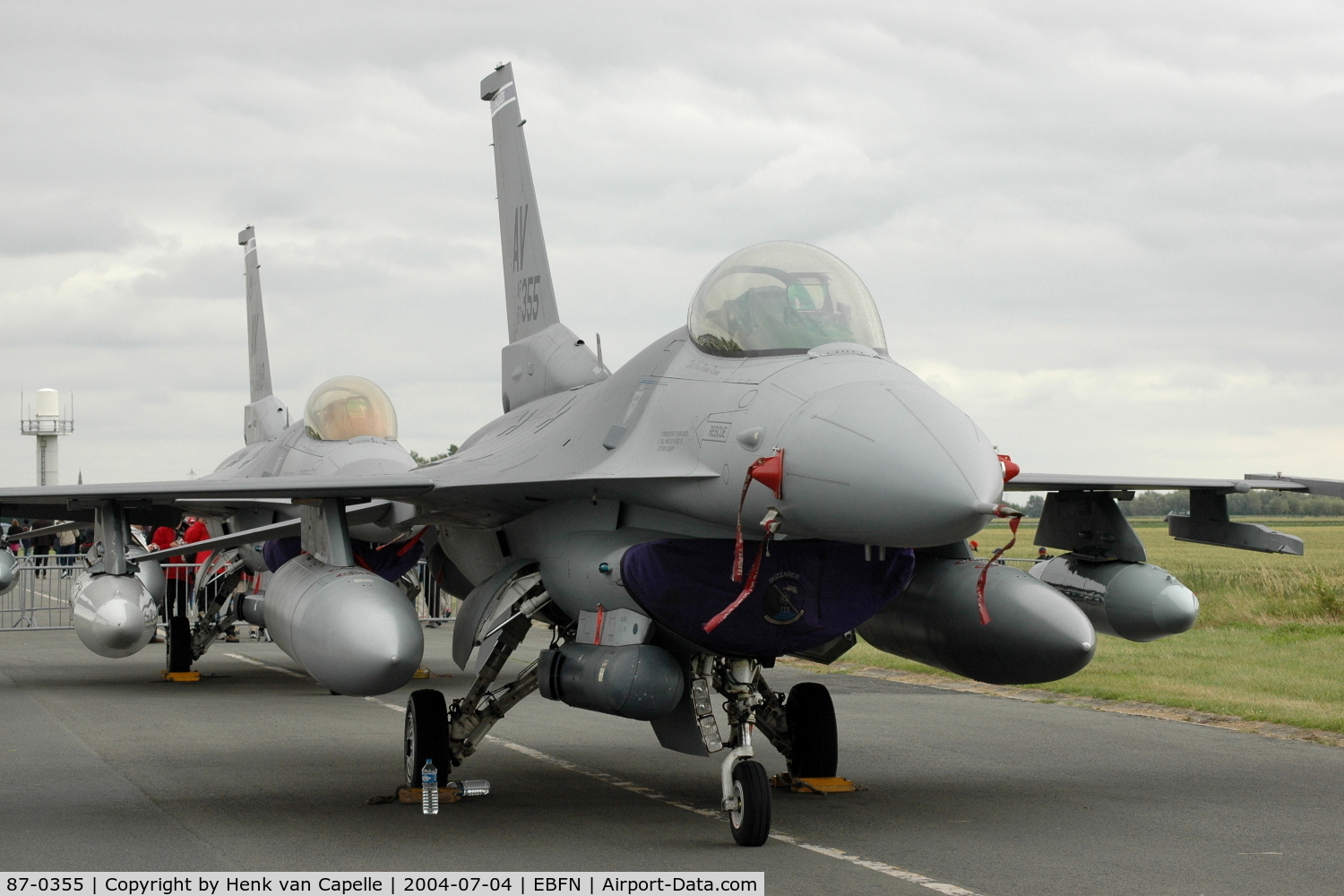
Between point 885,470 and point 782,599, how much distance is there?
4.49 feet

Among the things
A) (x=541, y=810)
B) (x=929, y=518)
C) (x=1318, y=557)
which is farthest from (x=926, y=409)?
(x=1318, y=557)

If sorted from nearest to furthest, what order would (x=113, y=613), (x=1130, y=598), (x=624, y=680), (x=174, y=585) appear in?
(x=624, y=680), (x=113, y=613), (x=1130, y=598), (x=174, y=585)

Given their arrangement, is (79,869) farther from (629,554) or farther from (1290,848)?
(1290,848)

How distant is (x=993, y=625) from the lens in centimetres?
856

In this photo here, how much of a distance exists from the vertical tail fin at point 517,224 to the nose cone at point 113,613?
153 inches

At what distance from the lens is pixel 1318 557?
46.5 metres

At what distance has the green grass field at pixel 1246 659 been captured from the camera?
46.8 ft

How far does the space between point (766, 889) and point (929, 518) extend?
6.24 ft

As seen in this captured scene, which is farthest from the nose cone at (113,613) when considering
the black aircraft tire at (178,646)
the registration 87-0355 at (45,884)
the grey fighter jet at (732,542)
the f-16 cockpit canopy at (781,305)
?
the black aircraft tire at (178,646)

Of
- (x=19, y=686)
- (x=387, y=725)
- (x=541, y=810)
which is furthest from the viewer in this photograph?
(x=19, y=686)

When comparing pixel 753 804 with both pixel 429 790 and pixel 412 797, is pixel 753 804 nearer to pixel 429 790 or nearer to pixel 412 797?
pixel 429 790

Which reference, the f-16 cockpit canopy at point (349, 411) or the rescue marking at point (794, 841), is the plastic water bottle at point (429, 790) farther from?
the f-16 cockpit canopy at point (349, 411)

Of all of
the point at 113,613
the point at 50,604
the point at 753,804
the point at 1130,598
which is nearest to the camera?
the point at 753,804
